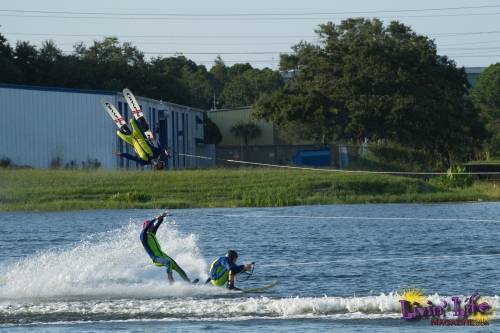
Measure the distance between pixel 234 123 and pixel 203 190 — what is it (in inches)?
1592

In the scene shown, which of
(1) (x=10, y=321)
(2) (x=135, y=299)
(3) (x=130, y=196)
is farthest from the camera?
(3) (x=130, y=196)

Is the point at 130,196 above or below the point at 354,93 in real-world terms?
below

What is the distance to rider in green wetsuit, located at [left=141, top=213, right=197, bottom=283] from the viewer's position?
25.6m

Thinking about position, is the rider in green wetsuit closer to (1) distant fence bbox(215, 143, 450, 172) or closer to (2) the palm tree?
(1) distant fence bbox(215, 143, 450, 172)

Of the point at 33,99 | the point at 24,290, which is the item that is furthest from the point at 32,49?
the point at 24,290

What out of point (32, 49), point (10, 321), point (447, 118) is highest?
point (32, 49)

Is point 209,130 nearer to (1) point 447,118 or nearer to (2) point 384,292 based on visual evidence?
(1) point 447,118

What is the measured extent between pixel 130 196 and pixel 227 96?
291 ft

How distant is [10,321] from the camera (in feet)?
73.5

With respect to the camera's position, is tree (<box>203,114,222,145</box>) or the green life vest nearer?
the green life vest

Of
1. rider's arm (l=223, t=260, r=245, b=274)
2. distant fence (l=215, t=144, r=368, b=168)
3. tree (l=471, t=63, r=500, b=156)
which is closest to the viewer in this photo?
rider's arm (l=223, t=260, r=245, b=274)
